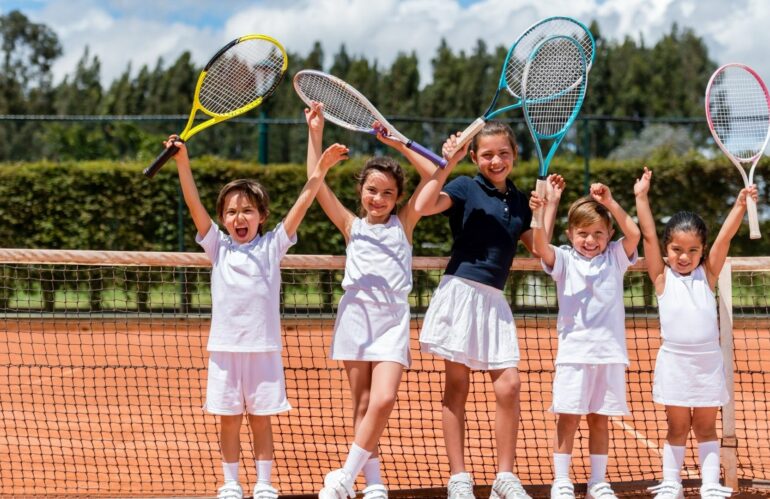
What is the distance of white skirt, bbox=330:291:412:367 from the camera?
12.5 feet

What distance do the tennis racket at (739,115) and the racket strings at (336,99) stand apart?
5.13 ft

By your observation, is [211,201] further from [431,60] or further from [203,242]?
[431,60]

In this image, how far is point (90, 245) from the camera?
11141 mm

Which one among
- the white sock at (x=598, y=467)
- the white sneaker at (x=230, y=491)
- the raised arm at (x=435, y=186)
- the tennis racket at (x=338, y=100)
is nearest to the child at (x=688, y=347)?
the white sock at (x=598, y=467)

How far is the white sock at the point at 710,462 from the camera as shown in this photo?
3.92m

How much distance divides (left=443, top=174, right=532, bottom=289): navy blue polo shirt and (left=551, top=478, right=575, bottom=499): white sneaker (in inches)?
33.2

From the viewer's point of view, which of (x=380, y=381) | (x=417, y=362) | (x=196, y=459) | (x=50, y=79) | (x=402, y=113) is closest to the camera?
(x=380, y=381)

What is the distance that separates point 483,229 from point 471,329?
422 mm

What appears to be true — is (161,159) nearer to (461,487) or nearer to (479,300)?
(479,300)

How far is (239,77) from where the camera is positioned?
13.9ft

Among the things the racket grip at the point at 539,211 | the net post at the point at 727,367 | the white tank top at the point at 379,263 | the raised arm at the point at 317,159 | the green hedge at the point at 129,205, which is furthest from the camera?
the green hedge at the point at 129,205

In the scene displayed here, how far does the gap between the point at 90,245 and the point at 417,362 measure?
4.69 meters

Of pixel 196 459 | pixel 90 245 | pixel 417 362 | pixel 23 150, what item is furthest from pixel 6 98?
pixel 196 459

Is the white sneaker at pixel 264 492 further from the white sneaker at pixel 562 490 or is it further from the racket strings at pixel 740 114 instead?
the racket strings at pixel 740 114
